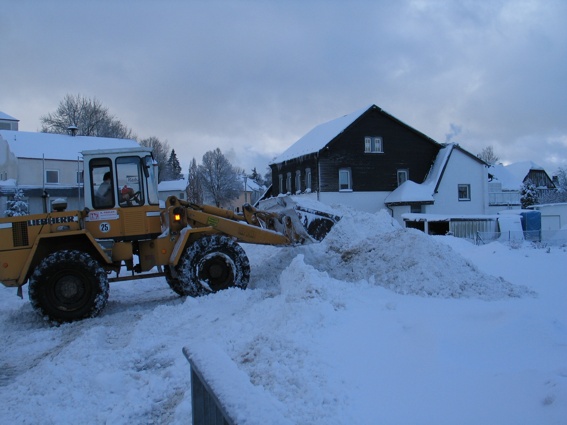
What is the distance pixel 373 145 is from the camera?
3422 cm

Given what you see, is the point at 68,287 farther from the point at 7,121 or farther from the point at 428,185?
the point at 7,121

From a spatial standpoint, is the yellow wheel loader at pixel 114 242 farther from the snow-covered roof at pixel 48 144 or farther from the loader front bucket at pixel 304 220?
the snow-covered roof at pixel 48 144

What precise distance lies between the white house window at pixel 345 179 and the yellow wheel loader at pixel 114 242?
22.6 meters

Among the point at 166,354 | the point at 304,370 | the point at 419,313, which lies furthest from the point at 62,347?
the point at 419,313

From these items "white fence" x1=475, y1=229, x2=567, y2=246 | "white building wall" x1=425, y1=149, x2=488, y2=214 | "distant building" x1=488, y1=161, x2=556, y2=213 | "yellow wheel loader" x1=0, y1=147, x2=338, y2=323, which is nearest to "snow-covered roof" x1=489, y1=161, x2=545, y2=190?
"distant building" x1=488, y1=161, x2=556, y2=213

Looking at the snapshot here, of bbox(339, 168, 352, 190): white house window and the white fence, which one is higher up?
bbox(339, 168, 352, 190): white house window

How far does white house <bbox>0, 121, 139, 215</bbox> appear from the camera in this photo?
38031mm

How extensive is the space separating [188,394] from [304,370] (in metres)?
1.18

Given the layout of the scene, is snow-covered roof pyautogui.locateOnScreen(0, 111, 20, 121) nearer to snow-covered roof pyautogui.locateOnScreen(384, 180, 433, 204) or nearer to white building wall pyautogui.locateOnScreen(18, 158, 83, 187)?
white building wall pyautogui.locateOnScreen(18, 158, 83, 187)

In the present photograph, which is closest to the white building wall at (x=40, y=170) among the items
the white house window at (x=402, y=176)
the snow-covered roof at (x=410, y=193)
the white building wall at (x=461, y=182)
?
the snow-covered roof at (x=410, y=193)

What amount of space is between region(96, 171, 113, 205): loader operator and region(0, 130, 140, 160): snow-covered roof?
3011 cm

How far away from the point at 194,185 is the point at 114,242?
5539cm

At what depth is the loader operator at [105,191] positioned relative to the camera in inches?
400

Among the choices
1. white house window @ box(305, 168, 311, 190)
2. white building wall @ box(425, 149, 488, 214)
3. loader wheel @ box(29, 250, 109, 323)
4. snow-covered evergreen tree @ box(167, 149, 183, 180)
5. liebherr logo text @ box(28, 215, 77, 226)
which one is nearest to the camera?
loader wheel @ box(29, 250, 109, 323)
